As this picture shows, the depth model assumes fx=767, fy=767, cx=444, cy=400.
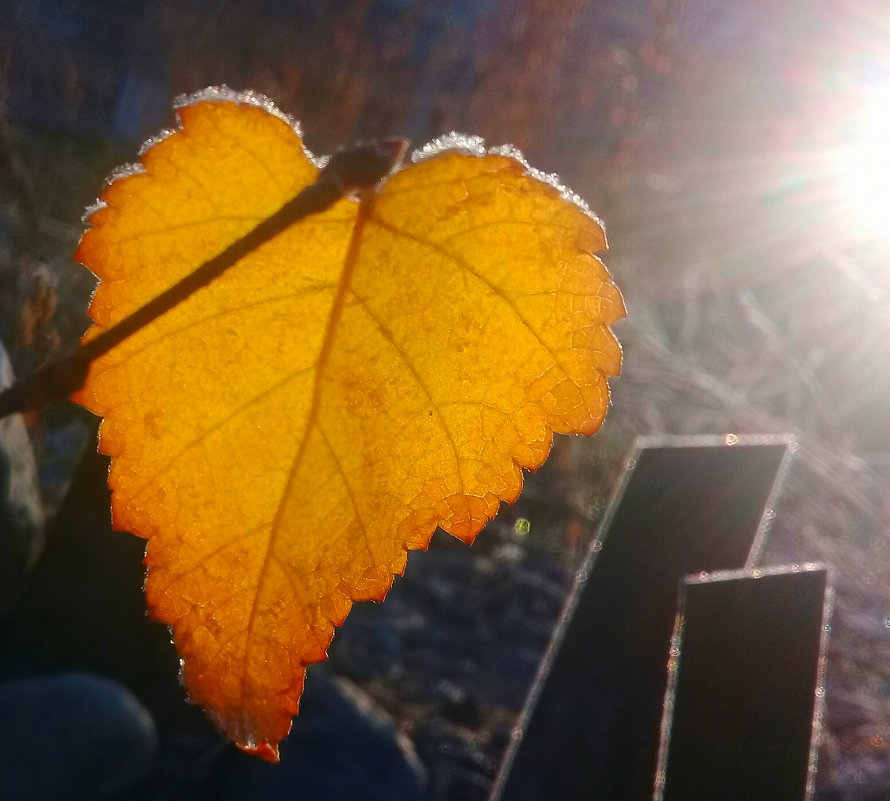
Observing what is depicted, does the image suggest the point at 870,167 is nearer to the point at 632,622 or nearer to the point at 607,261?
the point at 607,261

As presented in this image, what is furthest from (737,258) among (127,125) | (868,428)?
(127,125)

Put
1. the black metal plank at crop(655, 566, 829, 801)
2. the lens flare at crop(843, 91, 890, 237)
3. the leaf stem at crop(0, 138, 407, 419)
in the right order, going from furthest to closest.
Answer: the lens flare at crop(843, 91, 890, 237) < the black metal plank at crop(655, 566, 829, 801) < the leaf stem at crop(0, 138, 407, 419)

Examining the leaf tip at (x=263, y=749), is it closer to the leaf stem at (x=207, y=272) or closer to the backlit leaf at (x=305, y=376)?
the backlit leaf at (x=305, y=376)

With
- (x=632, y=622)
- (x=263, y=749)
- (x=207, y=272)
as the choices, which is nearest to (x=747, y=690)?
A: (x=632, y=622)

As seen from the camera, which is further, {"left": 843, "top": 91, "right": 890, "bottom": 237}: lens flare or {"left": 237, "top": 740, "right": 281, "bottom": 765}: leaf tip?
Answer: {"left": 843, "top": 91, "right": 890, "bottom": 237}: lens flare

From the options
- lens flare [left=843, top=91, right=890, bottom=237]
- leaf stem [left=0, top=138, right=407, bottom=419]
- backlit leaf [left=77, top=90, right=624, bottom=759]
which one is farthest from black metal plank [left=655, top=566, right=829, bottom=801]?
lens flare [left=843, top=91, right=890, bottom=237]

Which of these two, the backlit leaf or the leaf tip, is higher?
the backlit leaf

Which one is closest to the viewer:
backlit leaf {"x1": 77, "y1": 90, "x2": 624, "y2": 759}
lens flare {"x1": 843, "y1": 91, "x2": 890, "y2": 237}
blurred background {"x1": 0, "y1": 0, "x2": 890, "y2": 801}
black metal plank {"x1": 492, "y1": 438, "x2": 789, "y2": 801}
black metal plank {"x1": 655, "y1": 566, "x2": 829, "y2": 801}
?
backlit leaf {"x1": 77, "y1": 90, "x2": 624, "y2": 759}

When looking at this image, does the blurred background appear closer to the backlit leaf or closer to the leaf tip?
the backlit leaf
